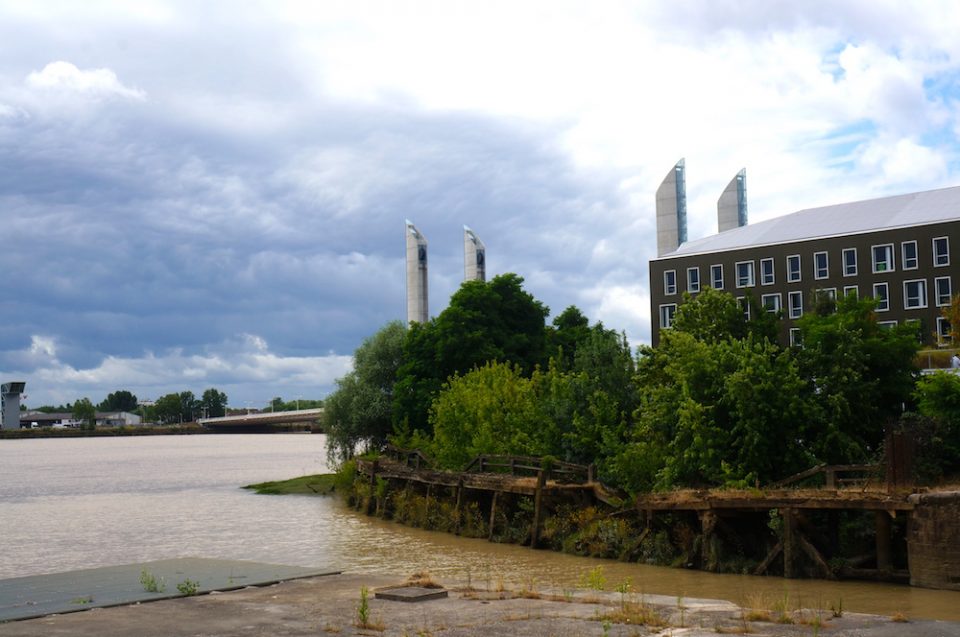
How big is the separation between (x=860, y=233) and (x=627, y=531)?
5519cm

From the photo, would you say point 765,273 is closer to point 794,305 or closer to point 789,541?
point 794,305

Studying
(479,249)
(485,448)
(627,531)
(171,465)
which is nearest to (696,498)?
(627,531)

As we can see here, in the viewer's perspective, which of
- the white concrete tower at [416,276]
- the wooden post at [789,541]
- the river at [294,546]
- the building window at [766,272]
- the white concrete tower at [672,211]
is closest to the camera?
the river at [294,546]

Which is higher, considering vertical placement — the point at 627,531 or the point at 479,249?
the point at 479,249

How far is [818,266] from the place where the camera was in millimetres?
84562

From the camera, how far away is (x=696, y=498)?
30891 mm

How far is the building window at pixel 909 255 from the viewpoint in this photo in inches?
3118

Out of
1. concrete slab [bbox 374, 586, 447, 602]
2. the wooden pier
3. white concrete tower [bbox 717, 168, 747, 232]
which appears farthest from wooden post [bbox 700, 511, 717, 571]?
white concrete tower [bbox 717, 168, 747, 232]

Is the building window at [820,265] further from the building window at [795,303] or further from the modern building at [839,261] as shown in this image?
the building window at [795,303]

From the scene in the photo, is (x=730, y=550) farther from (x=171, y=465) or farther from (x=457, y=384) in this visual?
(x=171, y=465)

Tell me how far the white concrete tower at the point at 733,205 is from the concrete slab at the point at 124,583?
104 m

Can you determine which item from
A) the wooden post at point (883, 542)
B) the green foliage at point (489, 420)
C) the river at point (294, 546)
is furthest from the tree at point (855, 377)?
the green foliage at point (489, 420)

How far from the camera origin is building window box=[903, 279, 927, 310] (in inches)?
3130

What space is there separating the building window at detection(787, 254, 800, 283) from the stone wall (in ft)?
203
